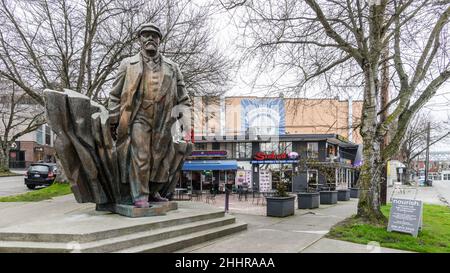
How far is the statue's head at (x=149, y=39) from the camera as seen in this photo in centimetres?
798

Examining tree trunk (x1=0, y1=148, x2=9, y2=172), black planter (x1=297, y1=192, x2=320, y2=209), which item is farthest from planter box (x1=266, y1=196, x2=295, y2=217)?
Result: tree trunk (x1=0, y1=148, x2=9, y2=172)

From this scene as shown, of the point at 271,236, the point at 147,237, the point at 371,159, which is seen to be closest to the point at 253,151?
the point at 371,159

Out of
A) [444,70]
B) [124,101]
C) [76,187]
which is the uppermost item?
[444,70]

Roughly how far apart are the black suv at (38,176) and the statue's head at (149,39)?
1898 centimetres

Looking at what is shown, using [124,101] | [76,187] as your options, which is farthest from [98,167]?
[124,101]

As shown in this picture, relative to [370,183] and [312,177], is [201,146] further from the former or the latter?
[370,183]

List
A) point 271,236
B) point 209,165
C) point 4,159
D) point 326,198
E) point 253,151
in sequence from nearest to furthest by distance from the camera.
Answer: point 271,236 < point 326,198 < point 209,165 < point 253,151 < point 4,159

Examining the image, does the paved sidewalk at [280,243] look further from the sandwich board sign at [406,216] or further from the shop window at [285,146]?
the shop window at [285,146]

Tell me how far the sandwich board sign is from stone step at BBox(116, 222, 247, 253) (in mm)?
3616

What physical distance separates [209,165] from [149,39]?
2186 centimetres

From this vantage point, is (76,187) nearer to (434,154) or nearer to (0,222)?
(0,222)

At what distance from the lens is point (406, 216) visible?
890cm

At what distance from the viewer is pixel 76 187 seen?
7727 mm
